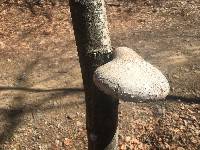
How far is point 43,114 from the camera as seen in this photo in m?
6.02

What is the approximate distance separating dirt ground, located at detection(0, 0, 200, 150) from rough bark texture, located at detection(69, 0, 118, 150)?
236 centimetres

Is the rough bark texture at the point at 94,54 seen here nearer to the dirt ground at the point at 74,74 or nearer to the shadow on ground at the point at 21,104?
the dirt ground at the point at 74,74

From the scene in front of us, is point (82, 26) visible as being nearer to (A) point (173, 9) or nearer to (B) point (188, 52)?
(B) point (188, 52)

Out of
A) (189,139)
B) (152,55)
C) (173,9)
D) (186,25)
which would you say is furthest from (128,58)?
(173,9)

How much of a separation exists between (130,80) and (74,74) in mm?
4966

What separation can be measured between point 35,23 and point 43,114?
4626mm

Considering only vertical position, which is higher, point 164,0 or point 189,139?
point 164,0

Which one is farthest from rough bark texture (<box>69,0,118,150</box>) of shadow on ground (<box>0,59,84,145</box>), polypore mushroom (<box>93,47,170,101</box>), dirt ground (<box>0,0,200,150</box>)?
shadow on ground (<box>0,59,84,145</box>)

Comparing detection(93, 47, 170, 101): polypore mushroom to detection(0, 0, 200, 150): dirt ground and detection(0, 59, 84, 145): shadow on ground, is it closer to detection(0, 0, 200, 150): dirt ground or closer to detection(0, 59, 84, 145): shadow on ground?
detection(0, 0, 200, 150): dirt ground

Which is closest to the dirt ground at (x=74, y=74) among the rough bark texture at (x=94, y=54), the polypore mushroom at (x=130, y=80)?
the rough bark texture at (x=94, y=54)

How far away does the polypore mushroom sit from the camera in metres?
2.22

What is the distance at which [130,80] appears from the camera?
2.25 m

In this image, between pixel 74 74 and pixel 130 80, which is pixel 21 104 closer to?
pixel 74 74

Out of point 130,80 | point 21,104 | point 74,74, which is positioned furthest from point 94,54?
point 74,74
